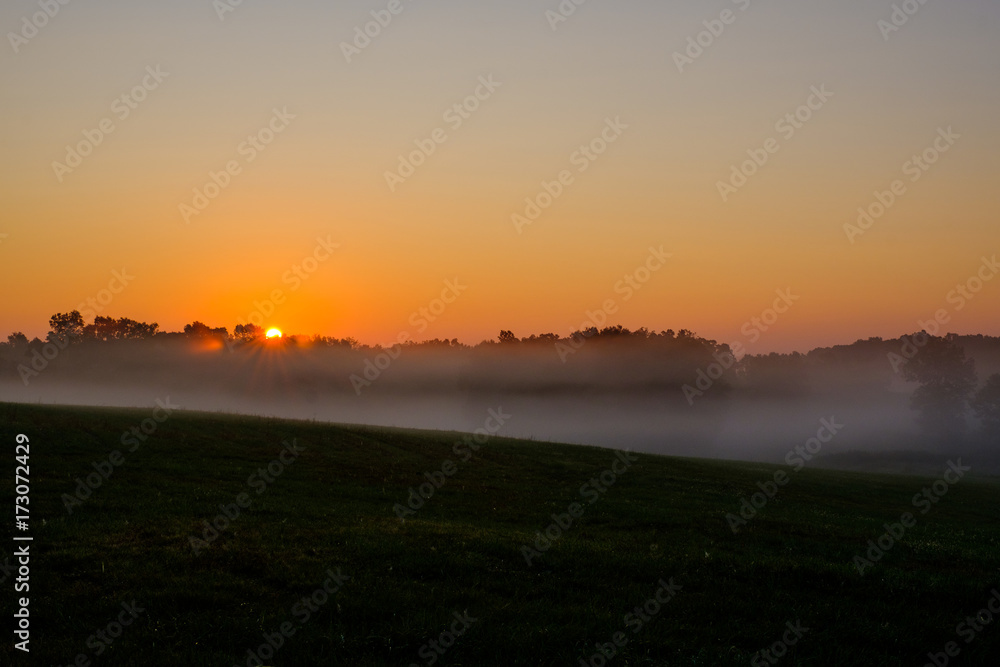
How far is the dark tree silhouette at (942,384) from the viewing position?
144625 mm

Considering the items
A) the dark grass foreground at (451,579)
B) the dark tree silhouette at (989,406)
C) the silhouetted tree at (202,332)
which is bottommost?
the dark grass foreground at (451,579)

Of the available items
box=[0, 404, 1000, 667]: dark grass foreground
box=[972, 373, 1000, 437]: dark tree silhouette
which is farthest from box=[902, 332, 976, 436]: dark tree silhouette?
box=[0, 404, 1000, 667]: dark grass foreground

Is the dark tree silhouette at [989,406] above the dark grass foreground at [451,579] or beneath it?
above

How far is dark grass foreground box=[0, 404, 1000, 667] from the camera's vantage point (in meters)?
12.6

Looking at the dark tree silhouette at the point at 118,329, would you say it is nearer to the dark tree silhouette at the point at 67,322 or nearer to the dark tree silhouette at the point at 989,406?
the dark tree silhouette at the point at 67,322

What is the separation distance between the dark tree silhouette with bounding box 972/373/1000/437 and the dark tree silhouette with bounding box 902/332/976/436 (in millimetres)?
2134

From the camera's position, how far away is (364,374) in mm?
169000

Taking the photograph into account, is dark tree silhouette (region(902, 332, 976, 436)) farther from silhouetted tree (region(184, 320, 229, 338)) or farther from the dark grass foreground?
silhouetted tree (region(184, 320, 229, 338))

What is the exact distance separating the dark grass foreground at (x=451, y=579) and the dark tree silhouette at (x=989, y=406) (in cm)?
13603

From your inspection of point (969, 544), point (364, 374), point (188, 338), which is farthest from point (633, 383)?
point (969, 544)

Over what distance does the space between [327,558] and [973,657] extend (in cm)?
1434

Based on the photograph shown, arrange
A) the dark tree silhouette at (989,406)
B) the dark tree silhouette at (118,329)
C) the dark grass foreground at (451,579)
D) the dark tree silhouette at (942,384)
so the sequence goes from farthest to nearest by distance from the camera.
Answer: the dark tree silhouette at (118,329), the dark tree silhouette at (942,384), the dark tree silhouette at (989,406), the dark grass foreground at (451,579)

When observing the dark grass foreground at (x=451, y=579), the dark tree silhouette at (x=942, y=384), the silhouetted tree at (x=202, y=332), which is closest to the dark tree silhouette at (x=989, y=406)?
the dark tree silhouette at (x=942, y=384)

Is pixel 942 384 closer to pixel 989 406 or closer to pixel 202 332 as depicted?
pixel 989 406
